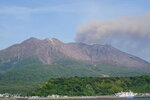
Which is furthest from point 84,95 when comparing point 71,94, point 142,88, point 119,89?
point 142,88

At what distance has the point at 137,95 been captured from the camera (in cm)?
18550

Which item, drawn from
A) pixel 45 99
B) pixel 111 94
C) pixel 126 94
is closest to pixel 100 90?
pixel 111 94

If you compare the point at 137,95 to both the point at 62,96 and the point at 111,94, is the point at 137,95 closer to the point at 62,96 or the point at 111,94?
the point at 111,94

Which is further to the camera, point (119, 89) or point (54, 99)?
point (119, 89)

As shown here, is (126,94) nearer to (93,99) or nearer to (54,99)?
(93,99)

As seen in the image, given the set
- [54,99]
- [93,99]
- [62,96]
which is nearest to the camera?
[93,99]

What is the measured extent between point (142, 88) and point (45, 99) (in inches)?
2097

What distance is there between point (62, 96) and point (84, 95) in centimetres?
1149

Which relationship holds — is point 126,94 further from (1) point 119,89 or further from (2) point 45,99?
(2) point 45,99

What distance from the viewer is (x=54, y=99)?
589ft

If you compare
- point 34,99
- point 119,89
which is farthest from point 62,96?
point 119,89

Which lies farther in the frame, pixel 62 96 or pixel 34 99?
pixel 62 96

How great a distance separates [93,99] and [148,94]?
107 ft

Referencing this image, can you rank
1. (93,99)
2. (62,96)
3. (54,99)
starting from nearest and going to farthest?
(93,99), (54,99), (62,96)
